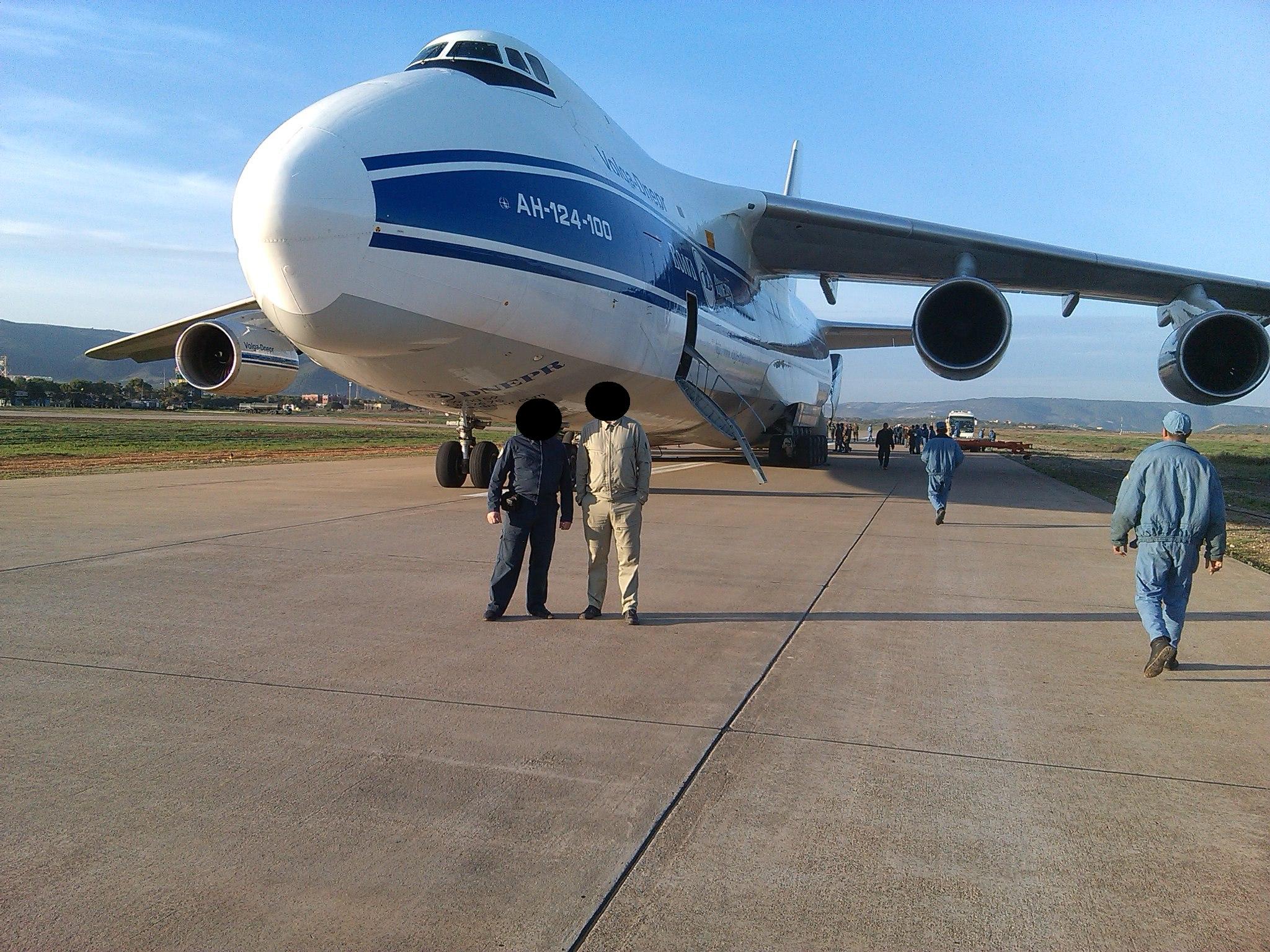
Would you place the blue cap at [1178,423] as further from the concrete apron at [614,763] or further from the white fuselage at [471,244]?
the white fuselage at [471,244]

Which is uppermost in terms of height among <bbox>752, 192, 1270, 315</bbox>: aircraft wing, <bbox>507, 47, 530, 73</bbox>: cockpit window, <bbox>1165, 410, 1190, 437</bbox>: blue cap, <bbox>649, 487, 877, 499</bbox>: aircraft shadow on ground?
<bbox>507, 47, 530, 73</bbox>: cockpit window

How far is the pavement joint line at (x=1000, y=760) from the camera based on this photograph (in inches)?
132

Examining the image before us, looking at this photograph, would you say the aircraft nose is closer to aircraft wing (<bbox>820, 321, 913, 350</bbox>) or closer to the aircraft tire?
A: the aircraft tire

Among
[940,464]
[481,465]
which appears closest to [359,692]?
[940,464]

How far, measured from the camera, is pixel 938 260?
52.8 ft

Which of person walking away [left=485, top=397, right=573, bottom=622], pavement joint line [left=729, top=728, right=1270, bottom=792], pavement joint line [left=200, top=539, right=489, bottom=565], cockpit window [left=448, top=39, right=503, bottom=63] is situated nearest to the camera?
pavement joint line [left=729, top=728, right=1270, bottom=792]

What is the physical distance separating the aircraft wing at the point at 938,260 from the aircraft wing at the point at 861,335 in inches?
298

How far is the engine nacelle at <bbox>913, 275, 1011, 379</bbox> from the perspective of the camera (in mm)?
12836

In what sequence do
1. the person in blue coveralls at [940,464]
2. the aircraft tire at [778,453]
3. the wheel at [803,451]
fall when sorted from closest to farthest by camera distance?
the person in blue coveralls at [940,464], the wheel at [803,451], the aircraft tire at [778,453]

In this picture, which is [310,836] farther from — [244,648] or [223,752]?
[244,648]

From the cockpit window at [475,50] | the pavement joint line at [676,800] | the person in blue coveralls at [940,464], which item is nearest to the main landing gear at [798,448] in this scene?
the person in blue coveralls at [940,464]

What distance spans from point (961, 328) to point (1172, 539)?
897cm

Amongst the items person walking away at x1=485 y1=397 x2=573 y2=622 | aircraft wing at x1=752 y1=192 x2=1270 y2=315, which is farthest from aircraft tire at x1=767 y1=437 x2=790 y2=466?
person walking away at x1=485 y1=397 x2=573 y2=622

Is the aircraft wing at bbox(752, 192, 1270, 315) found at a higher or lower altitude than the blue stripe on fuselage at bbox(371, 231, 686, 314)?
higher
